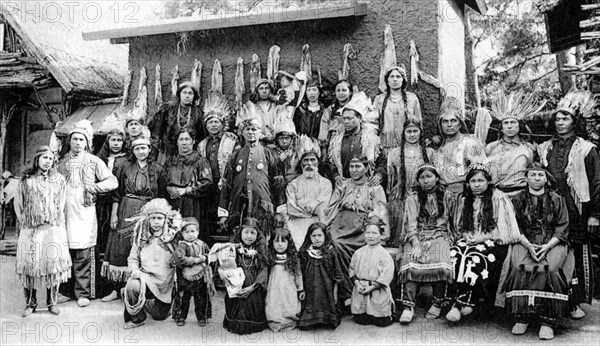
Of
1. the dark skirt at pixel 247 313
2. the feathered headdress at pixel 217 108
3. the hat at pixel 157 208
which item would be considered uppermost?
the feathered headdress at pixel 217 108

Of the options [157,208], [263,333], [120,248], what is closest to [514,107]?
[263,333]

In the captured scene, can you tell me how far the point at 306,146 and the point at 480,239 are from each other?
197 cm

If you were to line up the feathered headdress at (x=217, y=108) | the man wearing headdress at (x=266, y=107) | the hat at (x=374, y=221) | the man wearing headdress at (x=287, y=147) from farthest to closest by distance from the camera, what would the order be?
1. the feathered headdress at (x=217, y=108)
2. the man wearing headdress at (x=266, y=107)
3. the man wearing headdress at (x=287, y=147)
4. the hat at (x=374, y=221)

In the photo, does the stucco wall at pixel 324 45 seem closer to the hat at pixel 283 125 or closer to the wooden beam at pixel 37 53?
the hat at pixel 283 125

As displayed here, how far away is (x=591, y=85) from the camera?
6.11m

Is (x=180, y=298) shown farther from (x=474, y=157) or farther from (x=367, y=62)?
(x=367, y=62)

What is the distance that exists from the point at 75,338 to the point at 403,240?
2810 mm

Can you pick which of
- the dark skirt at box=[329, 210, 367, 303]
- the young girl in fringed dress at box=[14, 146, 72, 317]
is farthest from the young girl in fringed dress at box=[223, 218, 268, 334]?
the young girl in fringed dress at box=[14, 146, 72, 317]

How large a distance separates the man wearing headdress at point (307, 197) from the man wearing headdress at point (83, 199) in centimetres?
171

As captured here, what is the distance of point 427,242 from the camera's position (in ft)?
17.0

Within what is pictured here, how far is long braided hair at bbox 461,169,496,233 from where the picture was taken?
5148 millimetres

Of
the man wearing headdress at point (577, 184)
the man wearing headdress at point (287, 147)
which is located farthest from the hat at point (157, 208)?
the man wearing headdress at point (577, 184)

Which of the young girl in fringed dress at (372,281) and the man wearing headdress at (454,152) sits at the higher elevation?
the man wearing headdress at (454,152)

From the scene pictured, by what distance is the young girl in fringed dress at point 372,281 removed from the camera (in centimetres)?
499
